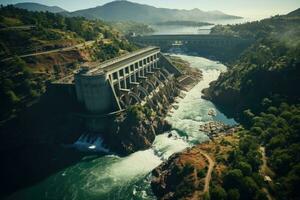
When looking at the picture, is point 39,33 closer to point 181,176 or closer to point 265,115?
point 181,176

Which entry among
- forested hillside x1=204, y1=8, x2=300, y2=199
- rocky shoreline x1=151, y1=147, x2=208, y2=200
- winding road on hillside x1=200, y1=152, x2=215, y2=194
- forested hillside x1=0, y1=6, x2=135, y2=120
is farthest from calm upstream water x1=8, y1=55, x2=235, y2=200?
forested hillside x1=0, y1=6, x2=135, y2=120

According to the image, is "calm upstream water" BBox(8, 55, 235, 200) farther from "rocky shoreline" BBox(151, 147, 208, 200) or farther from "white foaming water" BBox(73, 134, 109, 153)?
"white foaming water" BBox(73, 134, 109, 153)

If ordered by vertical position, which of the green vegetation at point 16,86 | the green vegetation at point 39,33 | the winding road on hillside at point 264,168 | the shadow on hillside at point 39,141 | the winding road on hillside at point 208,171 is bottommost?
the shadow on hillside at point 39,141

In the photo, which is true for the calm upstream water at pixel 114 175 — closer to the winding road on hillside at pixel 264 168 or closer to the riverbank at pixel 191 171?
the riverbank at pixel 191 171

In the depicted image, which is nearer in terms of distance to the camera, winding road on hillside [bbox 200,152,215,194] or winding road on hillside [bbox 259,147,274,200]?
winding road on hillside [bbox 259,147,274,200]

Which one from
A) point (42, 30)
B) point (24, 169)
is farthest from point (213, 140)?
point (42, 30)

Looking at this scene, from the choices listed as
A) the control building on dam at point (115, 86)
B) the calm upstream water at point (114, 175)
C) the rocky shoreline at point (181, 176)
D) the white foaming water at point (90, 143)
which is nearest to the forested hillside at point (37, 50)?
the control building on dam at point (115, 86)

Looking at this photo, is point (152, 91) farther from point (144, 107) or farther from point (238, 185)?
point (238, 185)
